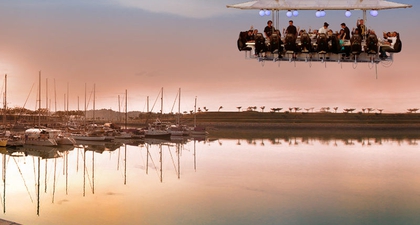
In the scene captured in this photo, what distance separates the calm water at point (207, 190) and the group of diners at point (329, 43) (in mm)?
11432

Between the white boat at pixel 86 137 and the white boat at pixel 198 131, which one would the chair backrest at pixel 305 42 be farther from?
the white boat at pixel 198 131

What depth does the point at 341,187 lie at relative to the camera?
30281mm

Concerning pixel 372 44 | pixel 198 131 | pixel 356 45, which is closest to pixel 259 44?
pixel 356 45

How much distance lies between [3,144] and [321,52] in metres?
51.3

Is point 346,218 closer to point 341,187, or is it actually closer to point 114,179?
point 341,187

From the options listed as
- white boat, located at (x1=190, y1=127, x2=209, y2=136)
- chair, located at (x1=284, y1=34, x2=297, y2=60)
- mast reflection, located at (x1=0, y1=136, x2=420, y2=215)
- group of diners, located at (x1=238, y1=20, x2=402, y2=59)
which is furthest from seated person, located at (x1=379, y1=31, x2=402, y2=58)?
white boat, located at (x1=190, y1=127, x2=209, y2=136)

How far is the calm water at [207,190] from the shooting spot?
21.5 meters

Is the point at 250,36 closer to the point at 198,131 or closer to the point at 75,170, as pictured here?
the point at 75,170

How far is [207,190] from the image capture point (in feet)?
93.1

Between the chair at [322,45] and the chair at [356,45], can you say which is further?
the chair at [322,45]

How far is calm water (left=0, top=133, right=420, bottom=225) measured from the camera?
21.5 meters

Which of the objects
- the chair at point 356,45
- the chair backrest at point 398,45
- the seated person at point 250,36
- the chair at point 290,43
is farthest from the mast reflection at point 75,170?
the chair backrest at point 398,45

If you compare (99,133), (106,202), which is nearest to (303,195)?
(106,202)

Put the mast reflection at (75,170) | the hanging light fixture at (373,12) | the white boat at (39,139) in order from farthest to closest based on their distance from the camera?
the white boat at (39,139) < the mast reflection at (75,170) < the hanging light fixture at (373,12)
